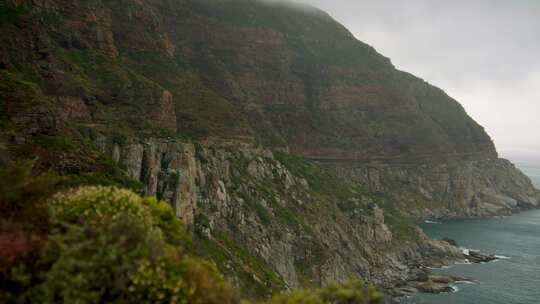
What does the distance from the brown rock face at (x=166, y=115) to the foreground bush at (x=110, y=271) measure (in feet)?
222

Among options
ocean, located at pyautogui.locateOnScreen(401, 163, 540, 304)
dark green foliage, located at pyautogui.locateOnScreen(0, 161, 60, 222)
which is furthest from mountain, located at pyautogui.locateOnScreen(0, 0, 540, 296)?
dark green foliage, located at pyautogui.locateOnScreen(0, 161, 60, 222)

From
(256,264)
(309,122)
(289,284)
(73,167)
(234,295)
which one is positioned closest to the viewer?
(234,295)

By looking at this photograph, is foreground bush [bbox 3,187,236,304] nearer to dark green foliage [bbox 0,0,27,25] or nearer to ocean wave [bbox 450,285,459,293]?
dark green foliage [bbox 0,0,27,25]

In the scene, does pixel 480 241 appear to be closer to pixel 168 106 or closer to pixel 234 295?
pixel 168 106

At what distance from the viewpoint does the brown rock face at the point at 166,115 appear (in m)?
93.1

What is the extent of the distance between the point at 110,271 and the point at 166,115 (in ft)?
246

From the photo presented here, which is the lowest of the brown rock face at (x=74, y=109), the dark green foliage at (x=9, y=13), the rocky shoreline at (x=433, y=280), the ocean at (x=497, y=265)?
the rocky shoreline at (x=433, y=280)

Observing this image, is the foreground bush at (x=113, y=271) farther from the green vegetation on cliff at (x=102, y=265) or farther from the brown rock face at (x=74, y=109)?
the brown rock face at (x=74, y=109)

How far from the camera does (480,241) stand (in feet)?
518

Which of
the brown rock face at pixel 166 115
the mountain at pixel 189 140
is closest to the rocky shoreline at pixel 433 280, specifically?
the mountain at pixel 189 140

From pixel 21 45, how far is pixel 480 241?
5598 inches

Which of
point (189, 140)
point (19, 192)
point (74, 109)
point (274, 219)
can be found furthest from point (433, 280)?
point (19, 192)

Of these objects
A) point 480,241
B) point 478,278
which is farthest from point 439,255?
point 480,241

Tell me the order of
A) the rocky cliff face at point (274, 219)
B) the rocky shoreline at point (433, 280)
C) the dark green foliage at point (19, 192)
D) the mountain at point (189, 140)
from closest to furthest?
the dark green foliage at point (19, 192) < the mountain at point (189, 140) < the rocky cliff face at point (274, 219) < the rocky shoreline at point (433, 280)
